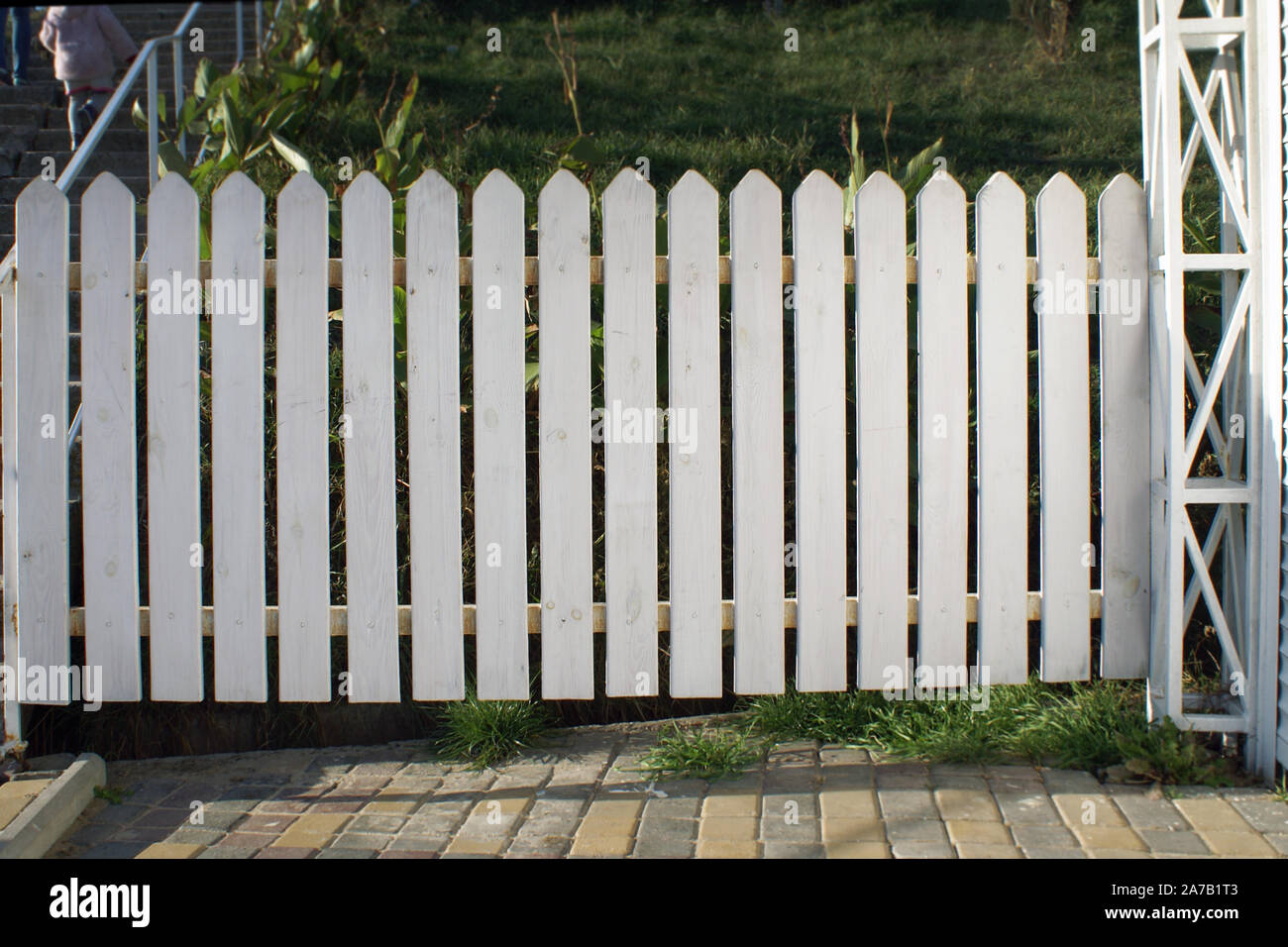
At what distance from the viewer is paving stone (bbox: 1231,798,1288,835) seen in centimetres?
311

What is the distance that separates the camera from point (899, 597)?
361 cm

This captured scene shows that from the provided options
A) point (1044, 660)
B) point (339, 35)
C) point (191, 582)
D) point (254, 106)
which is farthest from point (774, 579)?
point (339, 35)

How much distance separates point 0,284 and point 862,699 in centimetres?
329

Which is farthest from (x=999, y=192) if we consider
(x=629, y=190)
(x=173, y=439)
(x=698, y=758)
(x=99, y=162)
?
(x=99, y=162)

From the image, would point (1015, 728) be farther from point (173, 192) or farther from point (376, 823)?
point (173, 192)

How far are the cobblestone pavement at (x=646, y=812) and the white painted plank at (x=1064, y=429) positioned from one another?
48 centimetres

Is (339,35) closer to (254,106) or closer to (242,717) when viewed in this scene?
(254,106)

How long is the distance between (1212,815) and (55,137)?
880 centimetres

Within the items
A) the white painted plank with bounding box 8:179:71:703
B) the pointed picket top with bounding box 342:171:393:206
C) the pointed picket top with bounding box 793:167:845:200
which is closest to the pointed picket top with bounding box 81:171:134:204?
the white painted plank with bounding box 8:179:71:703

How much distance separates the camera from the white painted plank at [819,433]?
3.51 meters

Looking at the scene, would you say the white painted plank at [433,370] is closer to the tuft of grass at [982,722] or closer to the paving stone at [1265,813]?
the tuft of grass at [982,722]

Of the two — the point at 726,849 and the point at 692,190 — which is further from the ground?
the point at 692,190

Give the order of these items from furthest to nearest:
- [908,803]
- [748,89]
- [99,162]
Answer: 1. [748,89]
2. [99,162]
3. [908,803]

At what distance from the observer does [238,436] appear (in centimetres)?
356
